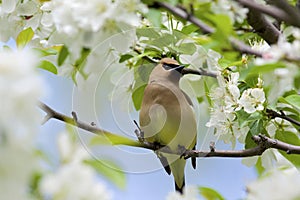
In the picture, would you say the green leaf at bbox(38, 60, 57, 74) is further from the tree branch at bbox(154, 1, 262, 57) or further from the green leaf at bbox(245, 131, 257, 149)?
the tree branch at bbox(154, 1, 262, 57)

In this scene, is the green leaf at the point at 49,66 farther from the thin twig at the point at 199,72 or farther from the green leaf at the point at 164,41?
the thin twig at the point at 199,72

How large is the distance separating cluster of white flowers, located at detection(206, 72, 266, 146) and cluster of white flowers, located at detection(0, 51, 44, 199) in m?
1.13

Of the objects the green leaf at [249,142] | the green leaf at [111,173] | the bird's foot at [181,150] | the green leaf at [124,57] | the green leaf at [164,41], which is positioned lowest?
the bird's foot at [181,150]

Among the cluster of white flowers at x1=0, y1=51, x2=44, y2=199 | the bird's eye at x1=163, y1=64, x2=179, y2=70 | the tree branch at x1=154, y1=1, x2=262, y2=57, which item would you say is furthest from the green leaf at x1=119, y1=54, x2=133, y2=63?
the cluster of white flowers at x1=0, y1=51, x2=44, y2=199

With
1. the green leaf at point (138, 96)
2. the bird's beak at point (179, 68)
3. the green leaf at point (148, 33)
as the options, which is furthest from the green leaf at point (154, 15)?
the green leaf at point (138, 96)

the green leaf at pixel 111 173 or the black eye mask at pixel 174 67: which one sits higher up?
the green leaf at pixel 111 173

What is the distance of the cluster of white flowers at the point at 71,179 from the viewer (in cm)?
79

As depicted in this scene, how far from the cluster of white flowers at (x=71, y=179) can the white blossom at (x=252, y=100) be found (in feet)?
3.15

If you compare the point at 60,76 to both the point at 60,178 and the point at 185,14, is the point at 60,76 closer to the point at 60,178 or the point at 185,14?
the point at 185,14

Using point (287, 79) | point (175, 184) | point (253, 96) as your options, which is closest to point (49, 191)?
point (287, 79)

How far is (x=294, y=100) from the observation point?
5.90 feet

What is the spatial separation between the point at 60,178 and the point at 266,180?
0.90 feet

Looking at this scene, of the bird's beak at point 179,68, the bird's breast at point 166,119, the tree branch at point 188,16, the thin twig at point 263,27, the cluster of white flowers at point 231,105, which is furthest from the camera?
the bird's breast at point 166,119

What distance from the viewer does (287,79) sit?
1034mm
